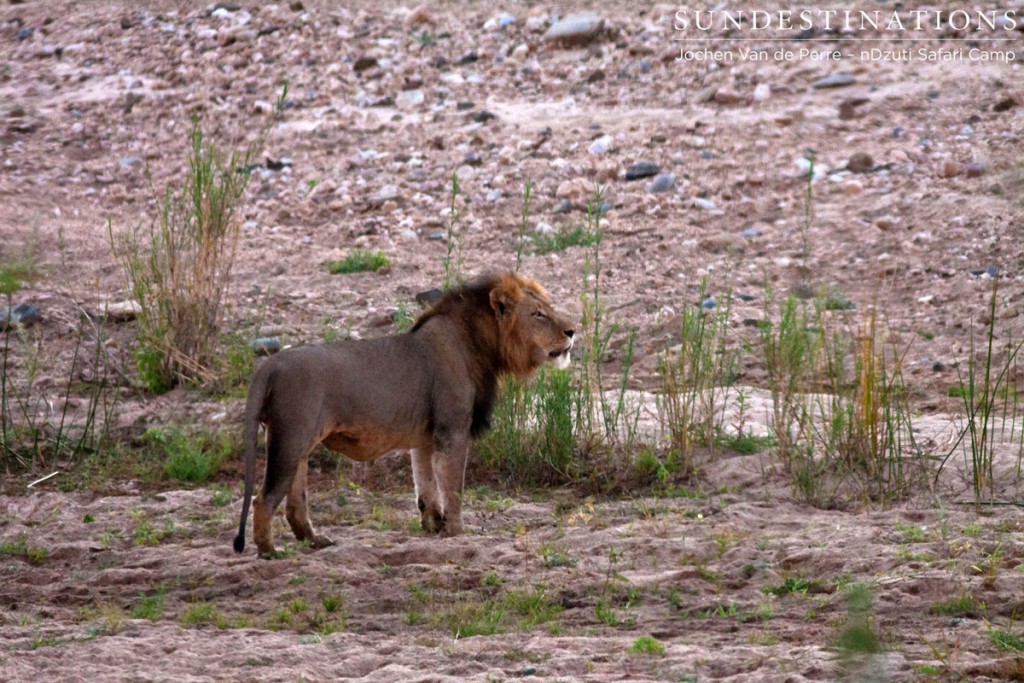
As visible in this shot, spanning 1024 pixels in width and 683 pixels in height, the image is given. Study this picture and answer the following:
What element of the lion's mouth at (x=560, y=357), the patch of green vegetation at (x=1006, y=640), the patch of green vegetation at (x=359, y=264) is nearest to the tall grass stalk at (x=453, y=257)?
the patch of green vegetation at (x=359, y=264)

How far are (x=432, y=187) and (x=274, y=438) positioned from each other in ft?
24.1

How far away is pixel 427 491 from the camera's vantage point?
22.4 feet

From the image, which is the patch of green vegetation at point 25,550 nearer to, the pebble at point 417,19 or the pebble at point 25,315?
the pebble at point 25,315

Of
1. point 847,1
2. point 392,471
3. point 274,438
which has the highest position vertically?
point 847,1

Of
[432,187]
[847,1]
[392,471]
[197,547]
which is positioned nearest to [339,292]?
[432,187]

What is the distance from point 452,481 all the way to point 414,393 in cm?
48

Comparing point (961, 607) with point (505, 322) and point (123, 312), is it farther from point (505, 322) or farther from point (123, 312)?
point (123, 312)

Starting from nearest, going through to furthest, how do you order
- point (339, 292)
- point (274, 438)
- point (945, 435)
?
point (274, 438)
point (945, 435)
point (339, 292)

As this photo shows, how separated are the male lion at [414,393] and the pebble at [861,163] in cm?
633

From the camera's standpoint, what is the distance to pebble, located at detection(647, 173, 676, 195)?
12703mm

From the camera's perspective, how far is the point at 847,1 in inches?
588

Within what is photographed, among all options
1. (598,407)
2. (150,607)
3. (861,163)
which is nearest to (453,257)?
(861,163)

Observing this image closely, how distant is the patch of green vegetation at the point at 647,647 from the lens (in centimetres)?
477

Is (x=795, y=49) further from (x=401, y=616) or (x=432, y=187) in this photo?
(x=401, y=616)
